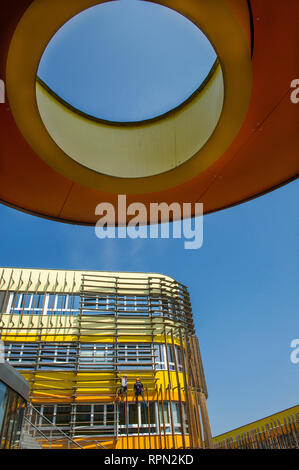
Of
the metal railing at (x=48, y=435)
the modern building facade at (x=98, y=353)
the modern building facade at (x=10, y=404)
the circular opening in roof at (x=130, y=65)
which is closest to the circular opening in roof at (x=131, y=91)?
the circular opening in roof at (x=130, y=65)

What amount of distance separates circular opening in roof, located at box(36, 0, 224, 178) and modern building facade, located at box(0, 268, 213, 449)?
8610 mm

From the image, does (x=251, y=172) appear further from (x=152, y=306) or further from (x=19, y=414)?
(x=152, y=306)

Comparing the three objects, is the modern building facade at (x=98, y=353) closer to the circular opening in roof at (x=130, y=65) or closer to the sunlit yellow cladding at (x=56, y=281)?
the sunlit yellow cladding at (x=56, y=281)

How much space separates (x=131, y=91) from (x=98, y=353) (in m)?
12.6

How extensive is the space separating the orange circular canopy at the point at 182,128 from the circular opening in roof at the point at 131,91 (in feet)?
0.11

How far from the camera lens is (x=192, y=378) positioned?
12453 mm

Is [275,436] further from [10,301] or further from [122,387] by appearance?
[10,301]

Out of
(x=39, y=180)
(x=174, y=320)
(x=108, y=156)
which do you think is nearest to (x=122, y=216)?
(x=108, y=156)

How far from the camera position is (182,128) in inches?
208

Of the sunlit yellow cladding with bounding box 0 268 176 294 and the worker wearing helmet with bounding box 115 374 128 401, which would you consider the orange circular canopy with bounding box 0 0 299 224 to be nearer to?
the worker wearing helmet with bounding box 115 374 128 401

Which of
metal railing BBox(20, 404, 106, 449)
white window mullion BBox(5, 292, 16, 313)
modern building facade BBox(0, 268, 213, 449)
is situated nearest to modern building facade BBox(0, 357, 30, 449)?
metal railing BBox(20, 404, 106, 449)

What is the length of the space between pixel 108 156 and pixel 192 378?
10.0 m

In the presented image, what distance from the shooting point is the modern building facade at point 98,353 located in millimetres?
13305
